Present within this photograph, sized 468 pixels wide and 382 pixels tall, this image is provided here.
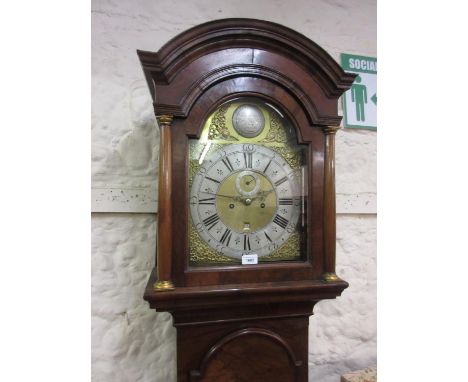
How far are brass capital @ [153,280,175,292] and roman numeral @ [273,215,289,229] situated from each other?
1.07 feet

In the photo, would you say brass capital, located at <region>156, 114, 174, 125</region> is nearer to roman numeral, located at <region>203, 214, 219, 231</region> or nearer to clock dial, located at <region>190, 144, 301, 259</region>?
clock dial, located at <region>190, 144, 301, 259</region>

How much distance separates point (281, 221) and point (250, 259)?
14 centimetres

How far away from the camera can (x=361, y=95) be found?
1323mm

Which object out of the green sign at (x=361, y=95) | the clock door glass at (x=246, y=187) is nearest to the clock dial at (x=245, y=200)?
the clock door glass at (x=246, y=187)

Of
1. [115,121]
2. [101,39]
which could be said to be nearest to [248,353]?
[115,121]

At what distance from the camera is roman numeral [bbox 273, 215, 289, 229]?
0.83 metres

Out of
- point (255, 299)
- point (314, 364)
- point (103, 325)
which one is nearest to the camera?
point (255, 299)

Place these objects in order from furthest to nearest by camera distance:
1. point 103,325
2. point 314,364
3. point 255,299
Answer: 1. point 314,364
2. point 103,325
3. point 255,299

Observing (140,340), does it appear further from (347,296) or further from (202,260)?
(347,296)

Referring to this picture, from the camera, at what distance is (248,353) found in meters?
0.83

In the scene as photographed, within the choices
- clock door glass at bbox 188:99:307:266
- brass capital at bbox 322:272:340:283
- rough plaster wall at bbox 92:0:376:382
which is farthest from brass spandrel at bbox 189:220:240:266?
rough plaster wall at bbox 92:0:376:382

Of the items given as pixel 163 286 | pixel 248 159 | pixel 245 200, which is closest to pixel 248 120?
pixel 248 159

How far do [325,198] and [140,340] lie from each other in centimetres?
84

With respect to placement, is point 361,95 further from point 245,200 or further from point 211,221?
point 211,221
